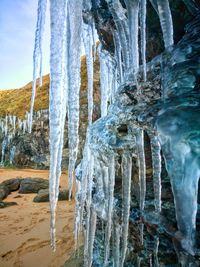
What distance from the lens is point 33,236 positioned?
5.11 meters

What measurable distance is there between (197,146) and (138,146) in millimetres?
894

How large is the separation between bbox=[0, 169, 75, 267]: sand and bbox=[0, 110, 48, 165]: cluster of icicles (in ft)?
40.2

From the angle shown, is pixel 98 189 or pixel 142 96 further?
pixel 98 189

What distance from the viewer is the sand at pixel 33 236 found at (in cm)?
412

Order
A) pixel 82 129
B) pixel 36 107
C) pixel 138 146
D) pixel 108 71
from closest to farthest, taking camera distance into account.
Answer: pixel 138 146 < pixel 108 71 < pixel 82 129 < pixel 36 107

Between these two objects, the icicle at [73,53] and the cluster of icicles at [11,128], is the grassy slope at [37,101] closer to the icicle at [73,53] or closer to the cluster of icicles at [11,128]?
the cluster of icicles at [11,128]

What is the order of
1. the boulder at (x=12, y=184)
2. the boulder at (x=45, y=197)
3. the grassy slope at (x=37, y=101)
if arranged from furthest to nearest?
the grassy slope at (x=37, y=101) → the boulder at (x=12, y=184) → the boulder at (x=45, y=197)

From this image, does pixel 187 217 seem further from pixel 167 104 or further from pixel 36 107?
pixel 36 107

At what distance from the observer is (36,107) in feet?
74.8

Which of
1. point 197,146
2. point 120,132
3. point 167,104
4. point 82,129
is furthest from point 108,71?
point 82,129

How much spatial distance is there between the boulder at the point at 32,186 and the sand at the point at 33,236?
1.91m

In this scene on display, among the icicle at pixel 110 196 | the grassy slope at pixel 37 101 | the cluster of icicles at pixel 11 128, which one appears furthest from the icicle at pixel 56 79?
the cluster of icicles at pixel 11 128

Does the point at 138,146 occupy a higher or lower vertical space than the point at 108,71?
lower

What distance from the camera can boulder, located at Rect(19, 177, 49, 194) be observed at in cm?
975
